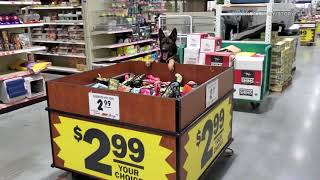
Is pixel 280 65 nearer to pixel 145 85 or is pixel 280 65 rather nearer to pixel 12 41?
pixel 145 85

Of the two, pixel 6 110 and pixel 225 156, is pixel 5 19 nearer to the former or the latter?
pixel 6 110

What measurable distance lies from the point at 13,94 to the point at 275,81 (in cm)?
400

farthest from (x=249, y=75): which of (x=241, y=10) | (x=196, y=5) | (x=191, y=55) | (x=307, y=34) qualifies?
(x=307, y=34)

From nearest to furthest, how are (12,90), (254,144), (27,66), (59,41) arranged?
(254,144) → (12,90) → (27,66) → (59,41)

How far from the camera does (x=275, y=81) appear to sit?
5059mm

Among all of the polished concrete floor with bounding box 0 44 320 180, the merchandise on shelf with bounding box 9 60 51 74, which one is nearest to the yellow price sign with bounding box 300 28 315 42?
the polished concrete floor with bounding box 0 44 320 180

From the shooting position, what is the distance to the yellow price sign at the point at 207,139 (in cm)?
211

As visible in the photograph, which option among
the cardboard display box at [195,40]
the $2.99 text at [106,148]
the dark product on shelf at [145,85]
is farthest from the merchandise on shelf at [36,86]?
the $2.99 text at [106,148]

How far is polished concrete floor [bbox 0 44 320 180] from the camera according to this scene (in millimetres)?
2695

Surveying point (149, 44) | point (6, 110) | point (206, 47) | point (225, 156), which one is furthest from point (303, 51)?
point (6, 110)

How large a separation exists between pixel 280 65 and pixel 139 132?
355 centimetres

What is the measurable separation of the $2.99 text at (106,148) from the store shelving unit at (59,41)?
4.29 m

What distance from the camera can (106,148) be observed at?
221cm

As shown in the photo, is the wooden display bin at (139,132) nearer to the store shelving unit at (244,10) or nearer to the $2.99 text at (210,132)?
the $2.99 text at (210,132)
